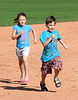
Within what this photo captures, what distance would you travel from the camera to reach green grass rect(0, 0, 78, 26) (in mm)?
22141

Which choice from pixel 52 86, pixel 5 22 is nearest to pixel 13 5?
pixel 5 22

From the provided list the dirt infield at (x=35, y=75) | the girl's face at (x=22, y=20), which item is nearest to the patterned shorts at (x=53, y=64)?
the dirt infield at (x=35, y=75)

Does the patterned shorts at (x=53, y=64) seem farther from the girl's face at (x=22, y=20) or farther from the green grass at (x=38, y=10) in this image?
the green grass at (x=38, y=10)

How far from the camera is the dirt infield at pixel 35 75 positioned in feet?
26.7

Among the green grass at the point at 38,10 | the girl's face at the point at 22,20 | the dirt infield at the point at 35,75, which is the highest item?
the green grass at the point at 38,10

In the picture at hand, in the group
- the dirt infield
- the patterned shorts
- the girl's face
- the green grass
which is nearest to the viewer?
the dirt infield

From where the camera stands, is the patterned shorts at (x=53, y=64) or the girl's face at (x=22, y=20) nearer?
the patterned shorts at (x=53, y=64)

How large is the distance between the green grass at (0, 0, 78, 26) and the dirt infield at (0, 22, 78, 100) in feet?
13.7

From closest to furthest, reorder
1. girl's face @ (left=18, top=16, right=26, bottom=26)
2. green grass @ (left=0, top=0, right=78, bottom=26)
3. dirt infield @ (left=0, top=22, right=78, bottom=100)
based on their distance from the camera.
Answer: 1. dirt infield @ (left=0, top=22, right=78, bottom=100)
2. girl's face @ (left=18, top=16, right=26, bottom=26)
3. green grass @ (left=0, top=0, right=78, bottom=26)

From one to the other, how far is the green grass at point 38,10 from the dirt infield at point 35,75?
4.16 m

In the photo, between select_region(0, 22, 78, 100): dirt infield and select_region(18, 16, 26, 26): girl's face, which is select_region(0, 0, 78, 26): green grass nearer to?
select_region(0, 22, 78, 100): dirt infield

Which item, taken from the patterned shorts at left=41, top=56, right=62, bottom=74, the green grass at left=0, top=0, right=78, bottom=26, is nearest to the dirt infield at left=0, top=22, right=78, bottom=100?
the patterned shorts at left=41, top=56, right=62, bottom=74

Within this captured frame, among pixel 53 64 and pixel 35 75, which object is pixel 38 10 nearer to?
pixel 35 75

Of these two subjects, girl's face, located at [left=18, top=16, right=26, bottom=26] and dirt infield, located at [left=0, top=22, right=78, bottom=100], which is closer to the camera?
dirt infield, located at [left=0, top=22, right=78, bottom=100]
